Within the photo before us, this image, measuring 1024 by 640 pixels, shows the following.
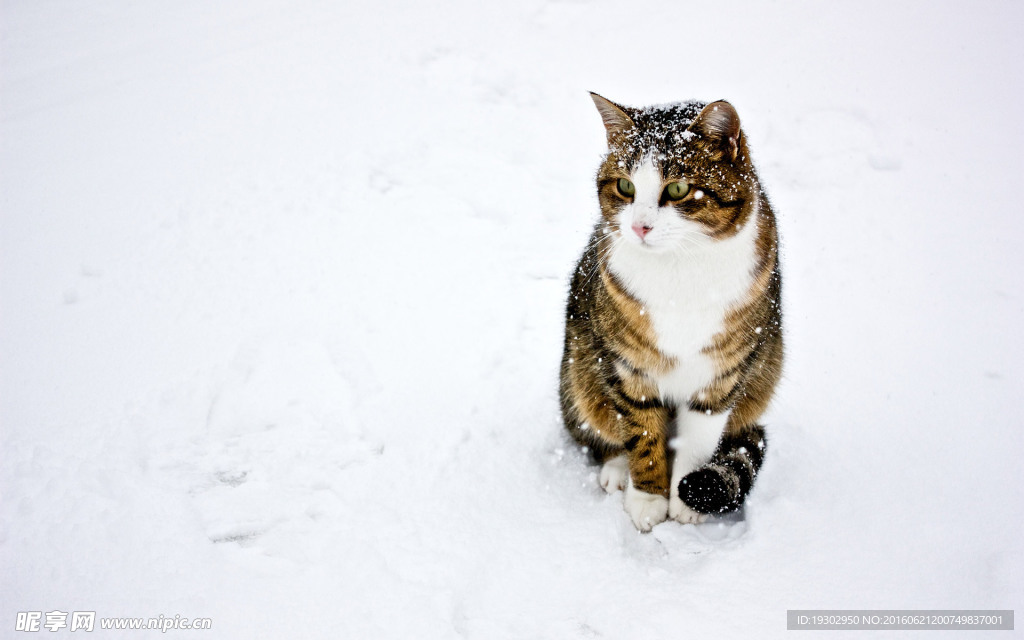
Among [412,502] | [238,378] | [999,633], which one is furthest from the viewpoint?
[238,378]

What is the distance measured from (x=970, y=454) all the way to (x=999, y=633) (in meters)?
0.76

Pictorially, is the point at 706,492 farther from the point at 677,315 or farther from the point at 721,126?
the point at 721,126

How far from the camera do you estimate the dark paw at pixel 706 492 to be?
80.7 inches

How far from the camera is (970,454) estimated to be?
244 centimetres

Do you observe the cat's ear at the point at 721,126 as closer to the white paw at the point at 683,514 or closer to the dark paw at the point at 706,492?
the dark paw at the point at 706,492

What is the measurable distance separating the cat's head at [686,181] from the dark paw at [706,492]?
68 centimetres

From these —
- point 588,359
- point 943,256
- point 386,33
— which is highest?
point 386,33

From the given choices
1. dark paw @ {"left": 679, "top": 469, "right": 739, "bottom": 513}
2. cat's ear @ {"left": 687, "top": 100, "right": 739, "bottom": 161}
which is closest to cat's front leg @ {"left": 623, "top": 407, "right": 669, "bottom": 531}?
dark paw @ {"left": 679, "top": 469, "right": 739, "bottom": 513}

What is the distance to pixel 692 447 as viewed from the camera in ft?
7.68

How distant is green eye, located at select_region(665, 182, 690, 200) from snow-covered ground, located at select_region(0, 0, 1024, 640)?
1.05 m

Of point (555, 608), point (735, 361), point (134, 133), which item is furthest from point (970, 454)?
point (134, 133)

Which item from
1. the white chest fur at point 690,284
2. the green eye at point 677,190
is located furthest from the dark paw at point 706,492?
the green eye at point 677,190

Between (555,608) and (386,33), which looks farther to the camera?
(386,33)

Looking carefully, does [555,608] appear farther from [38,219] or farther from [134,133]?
[134,133]
